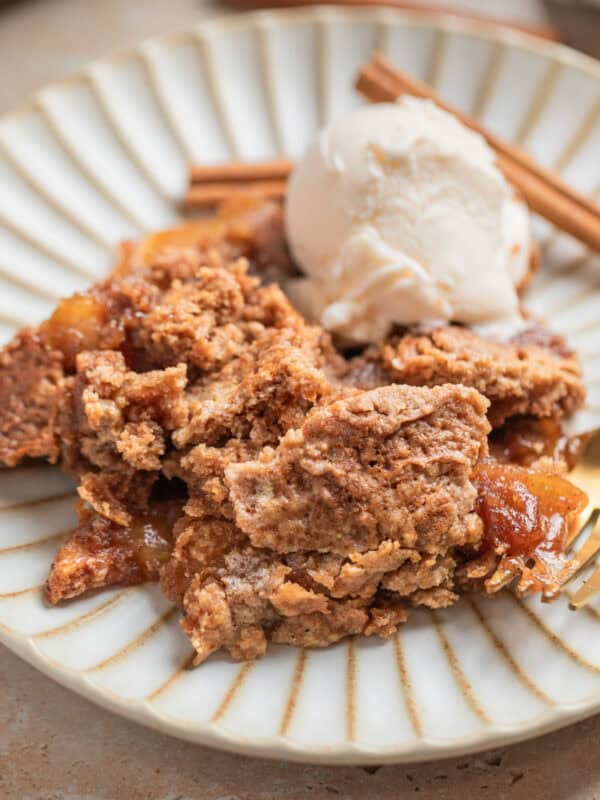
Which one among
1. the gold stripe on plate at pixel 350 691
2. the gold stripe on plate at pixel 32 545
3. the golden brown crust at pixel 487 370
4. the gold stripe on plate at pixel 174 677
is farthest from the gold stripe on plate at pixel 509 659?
the gold stripe on plate at pixel 32 545

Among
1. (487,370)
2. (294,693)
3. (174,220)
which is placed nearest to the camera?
(294,693)

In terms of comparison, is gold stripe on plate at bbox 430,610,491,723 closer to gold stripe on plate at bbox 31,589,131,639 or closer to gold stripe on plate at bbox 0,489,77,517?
gold stripe on plate at bbox 31,589,131,639

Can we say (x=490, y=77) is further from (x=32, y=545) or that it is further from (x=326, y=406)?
(x=32, y=545)

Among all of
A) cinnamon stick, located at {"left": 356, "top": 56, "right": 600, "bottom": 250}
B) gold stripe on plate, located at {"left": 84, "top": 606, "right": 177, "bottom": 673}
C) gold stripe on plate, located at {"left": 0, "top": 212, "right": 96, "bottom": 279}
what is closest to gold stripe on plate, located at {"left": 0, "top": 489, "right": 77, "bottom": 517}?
gold stripe on plate, located at {"left": 84, "top": 606, "right": 177, "bottom": 673}

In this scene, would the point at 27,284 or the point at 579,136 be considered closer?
the point at 27,284

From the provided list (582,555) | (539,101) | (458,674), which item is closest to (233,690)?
(458,674)

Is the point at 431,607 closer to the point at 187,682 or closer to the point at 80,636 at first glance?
the point at 187,682

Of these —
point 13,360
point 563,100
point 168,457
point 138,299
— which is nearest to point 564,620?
point 168,457
